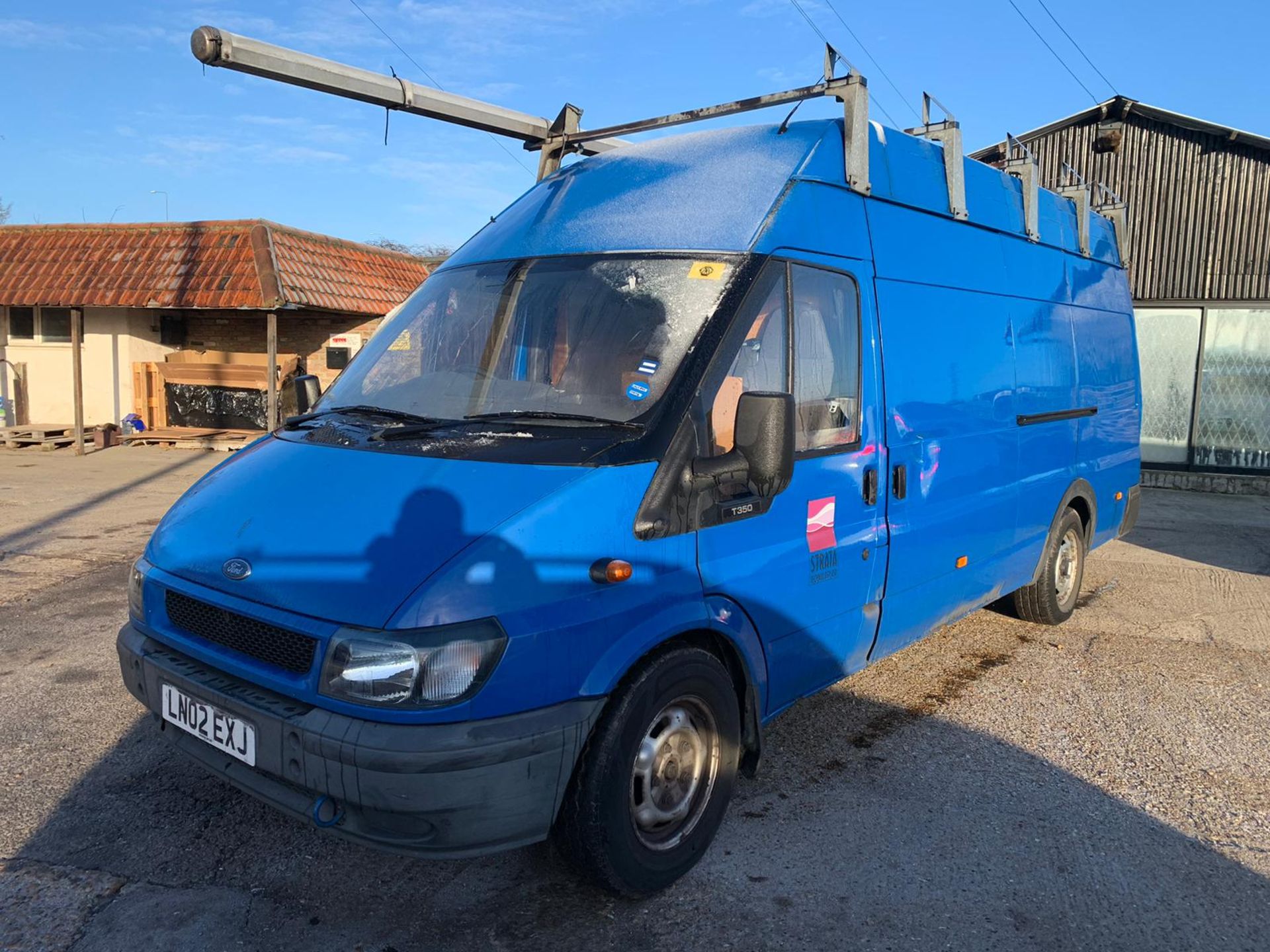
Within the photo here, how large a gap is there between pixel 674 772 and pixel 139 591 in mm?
1976

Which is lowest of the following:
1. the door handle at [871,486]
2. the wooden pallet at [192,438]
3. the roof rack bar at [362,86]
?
the wooden pallet at [192,438]

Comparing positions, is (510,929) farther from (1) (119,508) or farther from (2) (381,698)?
(1) (119,508)

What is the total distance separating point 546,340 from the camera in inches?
142

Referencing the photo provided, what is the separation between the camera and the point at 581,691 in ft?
9.18

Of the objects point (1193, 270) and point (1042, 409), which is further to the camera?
point (1193, 270)

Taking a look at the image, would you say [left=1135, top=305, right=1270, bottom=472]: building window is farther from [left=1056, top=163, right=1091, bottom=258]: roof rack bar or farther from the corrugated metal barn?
[left=1056, top=163, right=1091, bottom=258]: roof rack bar

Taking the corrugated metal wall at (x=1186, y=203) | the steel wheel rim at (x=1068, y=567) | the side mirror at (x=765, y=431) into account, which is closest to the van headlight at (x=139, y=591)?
the side mirror at (x=765, y=431)

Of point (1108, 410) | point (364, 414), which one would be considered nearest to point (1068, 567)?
point (1108, 410)

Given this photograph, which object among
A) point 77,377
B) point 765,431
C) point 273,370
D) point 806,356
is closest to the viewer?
A: point 765,431

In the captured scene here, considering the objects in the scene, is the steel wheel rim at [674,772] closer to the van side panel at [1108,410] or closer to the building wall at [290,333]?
the van side panel at [1108,410]

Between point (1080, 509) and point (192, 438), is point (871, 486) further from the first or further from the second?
point (192, 438)

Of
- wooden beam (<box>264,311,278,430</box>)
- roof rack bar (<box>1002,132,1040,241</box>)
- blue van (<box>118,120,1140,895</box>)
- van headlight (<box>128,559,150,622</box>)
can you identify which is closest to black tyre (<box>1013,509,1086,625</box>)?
blue van (<box>118,120,1140,895</box>)

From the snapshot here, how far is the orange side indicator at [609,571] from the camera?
287cm

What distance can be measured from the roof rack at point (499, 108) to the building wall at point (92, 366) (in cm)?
1424
